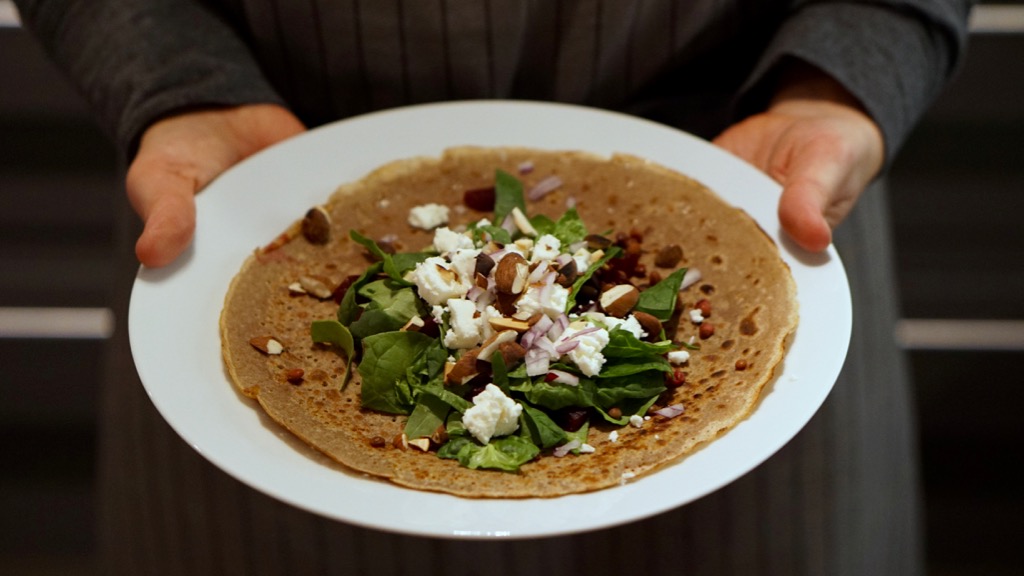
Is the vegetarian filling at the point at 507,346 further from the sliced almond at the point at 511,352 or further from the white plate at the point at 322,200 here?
the white plate at the point at 322,200

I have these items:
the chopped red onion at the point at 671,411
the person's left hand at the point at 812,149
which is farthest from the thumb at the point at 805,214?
the chopped red onion at the point at 671,411

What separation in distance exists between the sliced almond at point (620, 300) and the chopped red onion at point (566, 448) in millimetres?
282

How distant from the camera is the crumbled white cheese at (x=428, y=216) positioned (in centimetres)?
207

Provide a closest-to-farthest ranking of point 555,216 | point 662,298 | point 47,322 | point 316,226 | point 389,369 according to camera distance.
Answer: point 389,369 → point 662,298 → point 316,226 → point 555,216 → point 47,322

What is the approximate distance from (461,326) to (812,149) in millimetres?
940

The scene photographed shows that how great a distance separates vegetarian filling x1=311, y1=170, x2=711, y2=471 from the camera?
5.34 ft

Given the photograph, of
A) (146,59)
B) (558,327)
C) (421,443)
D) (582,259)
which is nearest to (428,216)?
(582,259)

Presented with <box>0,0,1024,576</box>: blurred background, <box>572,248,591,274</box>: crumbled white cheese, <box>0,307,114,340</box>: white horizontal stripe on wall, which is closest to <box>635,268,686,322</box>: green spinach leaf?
<box>572,248,591,274</box>: crumbled white cheese

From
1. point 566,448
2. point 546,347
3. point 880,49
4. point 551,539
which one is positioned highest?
point 880,49

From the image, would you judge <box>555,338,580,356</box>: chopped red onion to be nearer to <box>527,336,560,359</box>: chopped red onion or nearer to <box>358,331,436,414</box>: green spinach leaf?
<box>527,336,560,359</box>: chopped red onion

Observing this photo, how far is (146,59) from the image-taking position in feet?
7.26

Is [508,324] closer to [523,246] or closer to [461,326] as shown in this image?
[461,326]

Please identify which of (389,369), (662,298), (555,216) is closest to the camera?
(389,369)

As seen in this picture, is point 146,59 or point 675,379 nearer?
point 675,379
